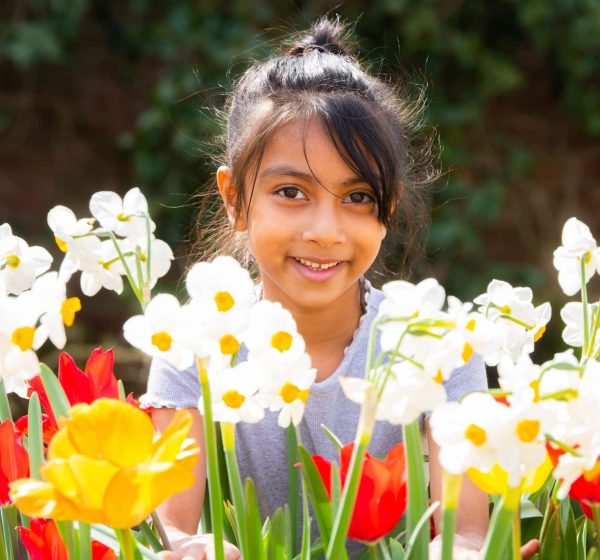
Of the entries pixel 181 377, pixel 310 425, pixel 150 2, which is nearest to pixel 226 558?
pixel 181 377

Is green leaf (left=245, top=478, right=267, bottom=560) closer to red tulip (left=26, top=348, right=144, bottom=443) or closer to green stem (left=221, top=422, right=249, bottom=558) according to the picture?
green stem (left=221, top=422, right=249, bottom=558)

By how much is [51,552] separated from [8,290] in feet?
0.66

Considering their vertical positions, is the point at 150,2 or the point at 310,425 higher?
the point at 150,2

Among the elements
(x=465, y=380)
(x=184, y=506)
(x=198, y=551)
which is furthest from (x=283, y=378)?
A: (x=465, y=380)

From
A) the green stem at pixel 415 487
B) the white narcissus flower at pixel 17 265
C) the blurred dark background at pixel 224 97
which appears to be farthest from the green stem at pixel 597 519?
the blurred dark background at pixel 224 97

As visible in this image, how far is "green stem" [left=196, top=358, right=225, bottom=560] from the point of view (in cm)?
64

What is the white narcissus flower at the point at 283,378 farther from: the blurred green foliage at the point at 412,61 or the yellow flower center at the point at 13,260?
the blurred green foliage at the point at 412,61

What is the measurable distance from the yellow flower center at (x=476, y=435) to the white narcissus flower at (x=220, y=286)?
15 centimetres

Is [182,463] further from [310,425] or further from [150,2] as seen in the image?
[150,2]

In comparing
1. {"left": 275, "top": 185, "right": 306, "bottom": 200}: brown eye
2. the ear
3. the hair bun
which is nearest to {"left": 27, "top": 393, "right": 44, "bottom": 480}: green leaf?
{"left": 275, "top": 185, "right": 306, "bottom": 200}: brown eye

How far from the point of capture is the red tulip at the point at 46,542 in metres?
0.71

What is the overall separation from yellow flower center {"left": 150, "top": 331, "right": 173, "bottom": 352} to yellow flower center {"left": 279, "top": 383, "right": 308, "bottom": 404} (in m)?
0.07

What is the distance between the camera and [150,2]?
3.21 metres

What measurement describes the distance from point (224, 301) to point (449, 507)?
0.17 meters
